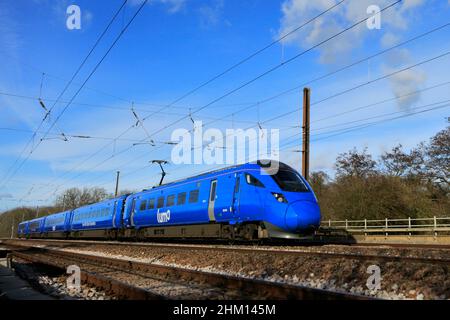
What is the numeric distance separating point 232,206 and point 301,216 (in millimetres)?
2728

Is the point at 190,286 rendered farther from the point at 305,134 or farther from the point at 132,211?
the point at 132,211

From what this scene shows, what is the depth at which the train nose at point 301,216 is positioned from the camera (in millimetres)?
13703

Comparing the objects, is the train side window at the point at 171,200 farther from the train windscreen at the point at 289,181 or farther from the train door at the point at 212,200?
the train windscreen at the point at 289,181

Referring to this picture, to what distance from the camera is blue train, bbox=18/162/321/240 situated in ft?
45.9

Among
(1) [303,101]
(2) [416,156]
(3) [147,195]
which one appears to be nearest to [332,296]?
(3) [147,195]

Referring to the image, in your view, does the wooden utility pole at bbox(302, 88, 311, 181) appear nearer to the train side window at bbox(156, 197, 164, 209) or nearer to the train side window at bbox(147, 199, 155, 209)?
the train side window at bbox(156, 197, 164, 209)

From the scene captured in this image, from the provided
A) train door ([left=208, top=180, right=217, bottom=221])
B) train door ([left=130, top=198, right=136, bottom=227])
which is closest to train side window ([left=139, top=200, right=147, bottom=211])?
train door ([left=130, top=198, right=136, bottom=227])

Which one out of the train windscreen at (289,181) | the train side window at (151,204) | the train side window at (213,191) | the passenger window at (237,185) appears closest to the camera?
the train windscreen at (289,181)

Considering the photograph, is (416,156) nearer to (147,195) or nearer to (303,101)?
(303,101)

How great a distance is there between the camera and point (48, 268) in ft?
46.3

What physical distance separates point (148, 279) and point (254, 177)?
6.11 m

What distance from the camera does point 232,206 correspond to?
50.6ft

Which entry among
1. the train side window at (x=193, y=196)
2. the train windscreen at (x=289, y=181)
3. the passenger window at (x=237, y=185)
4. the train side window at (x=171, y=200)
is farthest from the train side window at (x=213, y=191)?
the train side window at (x=171, y=200)

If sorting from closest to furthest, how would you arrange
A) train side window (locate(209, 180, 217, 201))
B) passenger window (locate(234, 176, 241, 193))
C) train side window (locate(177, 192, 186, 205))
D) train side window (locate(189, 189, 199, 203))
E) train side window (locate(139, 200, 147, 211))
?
passenger window (locate(234, 176, 241, 193)), train side window (locate(209, 180, 217, 201)), train side window (locate(189, 189, 199, 203)), train side window (locate(177, 192, 186, 205)), train side window (locate(139, 200, 147, 211))
